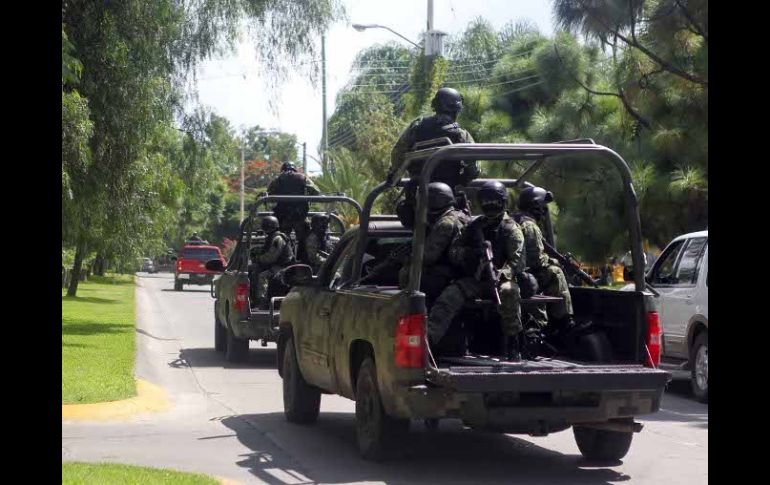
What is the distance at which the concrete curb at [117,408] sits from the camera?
11914 mm

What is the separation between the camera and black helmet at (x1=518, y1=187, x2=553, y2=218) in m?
10.5

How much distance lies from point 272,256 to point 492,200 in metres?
8.49

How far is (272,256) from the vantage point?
57.0 ft

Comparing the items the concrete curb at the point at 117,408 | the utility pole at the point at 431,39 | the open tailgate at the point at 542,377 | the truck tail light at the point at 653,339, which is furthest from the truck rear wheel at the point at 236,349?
the utility pole at the point at 431,39

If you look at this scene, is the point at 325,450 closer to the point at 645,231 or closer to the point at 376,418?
the point at 376,418

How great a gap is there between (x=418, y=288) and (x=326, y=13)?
49.6 ft

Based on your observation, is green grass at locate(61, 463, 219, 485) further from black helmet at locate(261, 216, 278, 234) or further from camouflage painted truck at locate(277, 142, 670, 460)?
black helmet at locate(261, 216, 278, 234)

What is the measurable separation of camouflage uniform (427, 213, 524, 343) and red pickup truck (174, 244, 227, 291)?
4160cm

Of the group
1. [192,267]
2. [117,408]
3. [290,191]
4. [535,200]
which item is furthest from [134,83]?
[192,267]

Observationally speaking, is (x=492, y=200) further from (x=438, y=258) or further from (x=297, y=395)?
(x=297, y=395)

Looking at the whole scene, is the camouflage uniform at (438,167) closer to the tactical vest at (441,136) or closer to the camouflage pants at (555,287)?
the tactical vest at (441,136)

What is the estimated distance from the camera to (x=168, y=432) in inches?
445

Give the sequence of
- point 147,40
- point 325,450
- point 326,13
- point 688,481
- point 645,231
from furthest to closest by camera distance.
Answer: point 645,231 < point 326,13 < point 147,40 < point 325,450 < point 688,481
